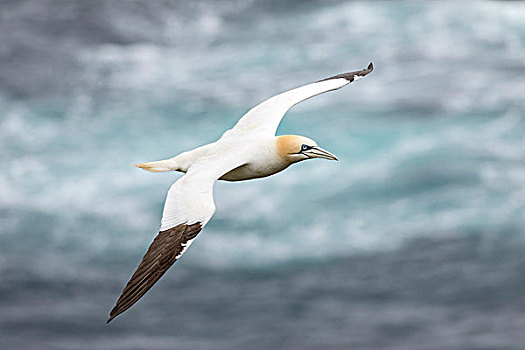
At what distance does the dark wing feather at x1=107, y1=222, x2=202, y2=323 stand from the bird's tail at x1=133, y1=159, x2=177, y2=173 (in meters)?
2.34

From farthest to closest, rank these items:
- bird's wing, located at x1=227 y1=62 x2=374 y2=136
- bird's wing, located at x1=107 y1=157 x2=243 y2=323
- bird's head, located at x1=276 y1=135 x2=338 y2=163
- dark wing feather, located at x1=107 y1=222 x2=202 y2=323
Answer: bird's wing, located at x1=227 y1=62 x2=374 y2=136
bird's head, located at x1=276 y1=135 x2=338 y2=163
bird's wing, located at x1=107 y1=157 x2=243 y2=323
dark wing feather, located at x1=107 y1=222 x2=202 y2=323

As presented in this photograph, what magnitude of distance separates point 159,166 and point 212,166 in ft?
5.18

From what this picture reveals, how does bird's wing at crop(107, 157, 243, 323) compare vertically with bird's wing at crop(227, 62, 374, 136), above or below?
below

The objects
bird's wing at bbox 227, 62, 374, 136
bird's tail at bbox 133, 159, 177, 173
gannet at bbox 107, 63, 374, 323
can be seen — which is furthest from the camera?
bird's wing at bbox 227, 62, 374, 136

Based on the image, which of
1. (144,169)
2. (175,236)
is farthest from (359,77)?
(175,236)

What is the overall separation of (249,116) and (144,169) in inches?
92.7

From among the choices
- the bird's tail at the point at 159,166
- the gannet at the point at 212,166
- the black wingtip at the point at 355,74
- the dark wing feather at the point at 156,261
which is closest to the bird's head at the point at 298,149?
the gannet at the point at 212,166

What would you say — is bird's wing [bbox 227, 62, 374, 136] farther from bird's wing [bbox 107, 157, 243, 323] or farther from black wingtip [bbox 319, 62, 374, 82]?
A: bird's wing [bbox 107, 157, 243, 323]

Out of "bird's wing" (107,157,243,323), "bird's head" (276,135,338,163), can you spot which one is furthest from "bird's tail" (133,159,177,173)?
"bird's head" (276,135,338,163)

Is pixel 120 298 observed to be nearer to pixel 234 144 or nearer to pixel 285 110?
pixel 234 144

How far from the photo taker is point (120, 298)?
1248cm

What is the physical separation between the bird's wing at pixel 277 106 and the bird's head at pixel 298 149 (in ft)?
2.90

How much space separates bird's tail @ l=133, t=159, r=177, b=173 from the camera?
1557 centimetres

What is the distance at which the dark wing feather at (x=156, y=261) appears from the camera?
12500 mm
